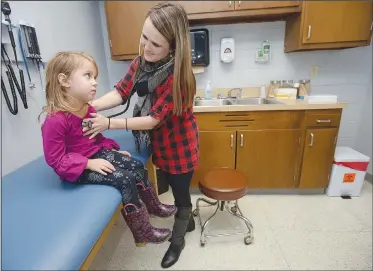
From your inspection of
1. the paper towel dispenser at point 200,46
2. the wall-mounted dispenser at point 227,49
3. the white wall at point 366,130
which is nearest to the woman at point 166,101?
the paper towel dispenser at point 200,46

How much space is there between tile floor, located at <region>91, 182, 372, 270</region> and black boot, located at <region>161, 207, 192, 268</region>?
0.04m

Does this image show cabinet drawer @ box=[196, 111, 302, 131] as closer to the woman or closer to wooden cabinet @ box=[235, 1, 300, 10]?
the woman

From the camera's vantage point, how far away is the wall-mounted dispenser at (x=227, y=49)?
203 centimetres

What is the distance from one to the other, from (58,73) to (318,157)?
6.29 ft

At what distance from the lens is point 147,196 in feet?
3.33

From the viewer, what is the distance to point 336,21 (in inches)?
67.4

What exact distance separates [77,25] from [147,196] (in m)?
1.58

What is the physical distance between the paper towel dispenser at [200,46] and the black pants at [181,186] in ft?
4.26

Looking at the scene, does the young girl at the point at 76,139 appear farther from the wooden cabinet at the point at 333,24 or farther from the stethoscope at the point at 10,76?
the wooden cabinet at the point at 333,24

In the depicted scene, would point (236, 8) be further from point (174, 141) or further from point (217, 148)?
point (174, 141)

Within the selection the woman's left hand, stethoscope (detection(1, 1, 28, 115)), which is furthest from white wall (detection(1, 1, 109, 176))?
the woman's left hand

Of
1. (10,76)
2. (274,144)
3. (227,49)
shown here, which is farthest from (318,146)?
(10,76)

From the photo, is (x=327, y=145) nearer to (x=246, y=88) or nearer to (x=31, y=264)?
(x=246, y=88)

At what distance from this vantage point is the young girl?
0.75 metres
